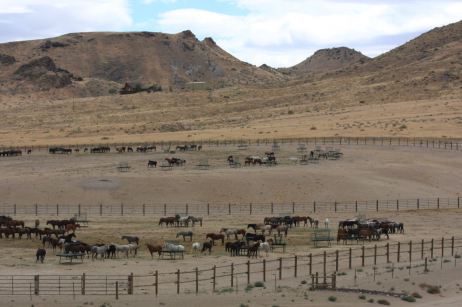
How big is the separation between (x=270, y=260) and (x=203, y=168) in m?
35.5

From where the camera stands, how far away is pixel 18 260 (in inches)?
1649

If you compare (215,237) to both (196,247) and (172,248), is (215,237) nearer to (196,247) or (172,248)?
(196,247)

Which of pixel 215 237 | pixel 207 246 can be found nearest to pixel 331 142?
pixel 215 237

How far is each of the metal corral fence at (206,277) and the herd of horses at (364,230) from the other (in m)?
3.71

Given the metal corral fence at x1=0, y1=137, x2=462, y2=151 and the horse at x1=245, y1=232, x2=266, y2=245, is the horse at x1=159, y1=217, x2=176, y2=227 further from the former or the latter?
the metal corral fence at x1=0, y1=137, x2=462, y2=151

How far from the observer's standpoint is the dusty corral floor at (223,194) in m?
34.8

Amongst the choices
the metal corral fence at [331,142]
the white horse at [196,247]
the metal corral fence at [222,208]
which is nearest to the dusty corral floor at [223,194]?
the white horse at [196,247]

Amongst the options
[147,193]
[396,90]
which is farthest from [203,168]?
[396,90]

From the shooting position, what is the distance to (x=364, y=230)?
48312mm

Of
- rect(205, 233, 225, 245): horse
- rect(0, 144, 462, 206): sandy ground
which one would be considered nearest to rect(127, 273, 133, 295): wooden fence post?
rect(205, 233, 225, 245): horse

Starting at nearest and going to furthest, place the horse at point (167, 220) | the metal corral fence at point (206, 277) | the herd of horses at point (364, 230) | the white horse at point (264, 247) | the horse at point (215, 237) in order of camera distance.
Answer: the metal corral fence at point (206, 277), the white horse at point (264, 247), the horse at point (215, 237), the herd of horses at point (364, 230), the horse at point (167, 220)

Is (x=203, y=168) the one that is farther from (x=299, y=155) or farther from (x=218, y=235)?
(x=218, y=235)

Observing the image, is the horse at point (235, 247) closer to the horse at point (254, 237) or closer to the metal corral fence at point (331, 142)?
the horse at point (254, 237)

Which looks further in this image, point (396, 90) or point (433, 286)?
point (396, 90)
